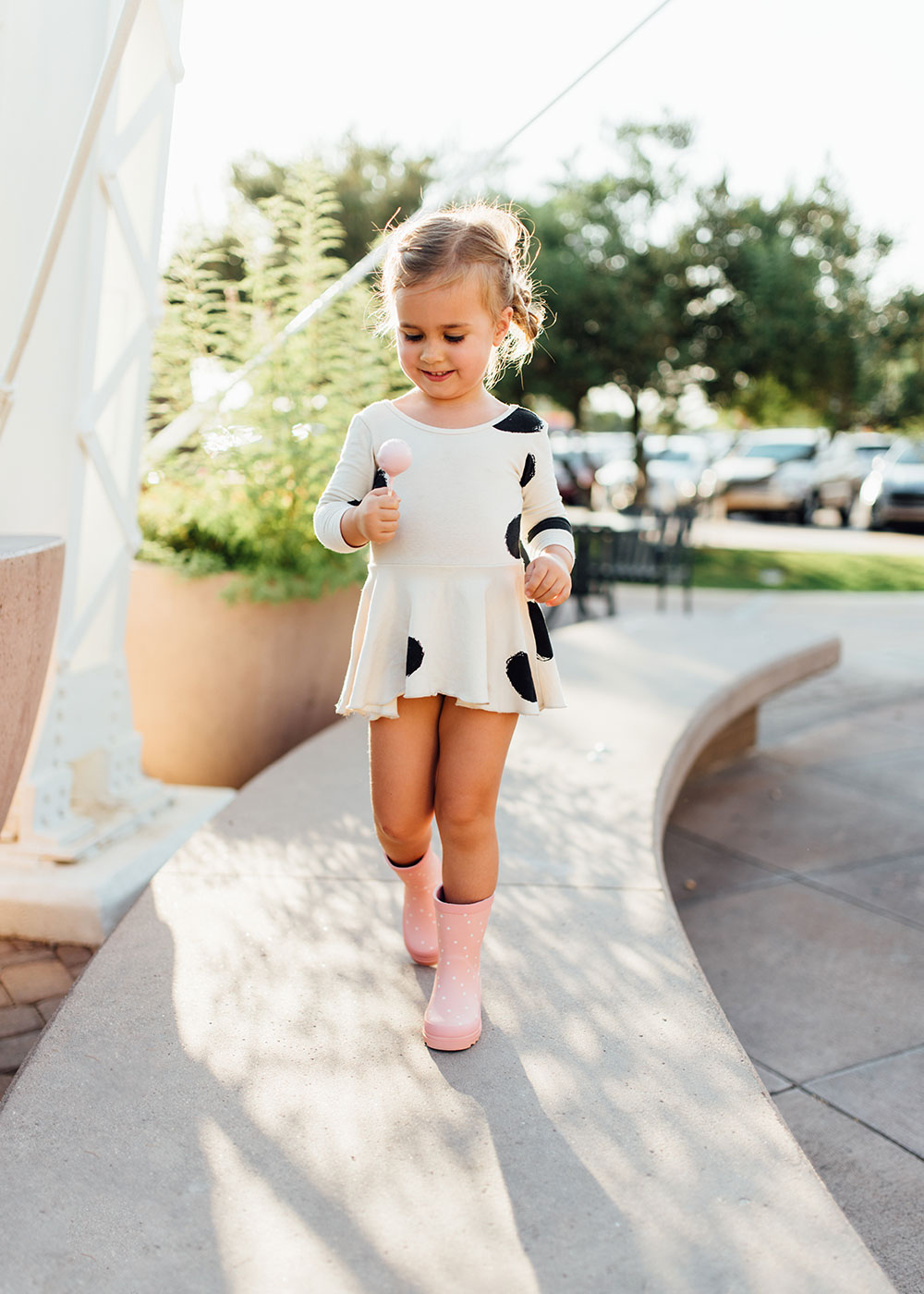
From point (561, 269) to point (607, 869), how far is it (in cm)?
1294

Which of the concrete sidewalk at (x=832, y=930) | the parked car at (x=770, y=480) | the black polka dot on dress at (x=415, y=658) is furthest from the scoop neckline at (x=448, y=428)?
the parked car at (x=770, y=480)

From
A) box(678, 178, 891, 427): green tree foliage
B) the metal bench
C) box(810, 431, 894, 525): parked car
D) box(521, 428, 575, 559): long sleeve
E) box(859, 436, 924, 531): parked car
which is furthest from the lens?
box(810, 431, 894, 525): parked car

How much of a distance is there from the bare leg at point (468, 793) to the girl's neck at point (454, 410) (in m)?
0.51

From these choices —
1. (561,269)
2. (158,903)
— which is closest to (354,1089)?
(158,903)

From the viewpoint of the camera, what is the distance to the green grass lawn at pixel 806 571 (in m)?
12.6

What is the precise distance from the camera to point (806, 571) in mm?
13508

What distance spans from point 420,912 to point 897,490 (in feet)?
58.6

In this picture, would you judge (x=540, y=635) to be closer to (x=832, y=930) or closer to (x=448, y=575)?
(x=448, y=575)

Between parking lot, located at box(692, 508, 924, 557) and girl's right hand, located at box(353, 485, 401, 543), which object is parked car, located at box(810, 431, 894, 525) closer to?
parking lot, located at box(692, 508, 924, 557)

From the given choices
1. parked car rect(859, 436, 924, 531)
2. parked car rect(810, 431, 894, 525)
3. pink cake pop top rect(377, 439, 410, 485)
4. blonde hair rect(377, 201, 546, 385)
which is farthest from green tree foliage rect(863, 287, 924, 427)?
pink cake pop top rect(377, 439, 410, 485)

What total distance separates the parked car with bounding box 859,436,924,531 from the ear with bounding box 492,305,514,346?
17819 mm

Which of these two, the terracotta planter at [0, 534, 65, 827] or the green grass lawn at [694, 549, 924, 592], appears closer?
the terracotta planter at [0, 534, 65, 827]

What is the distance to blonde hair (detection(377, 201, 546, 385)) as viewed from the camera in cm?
198

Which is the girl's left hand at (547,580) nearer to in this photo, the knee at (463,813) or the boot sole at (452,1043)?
the knee at (463,813)
